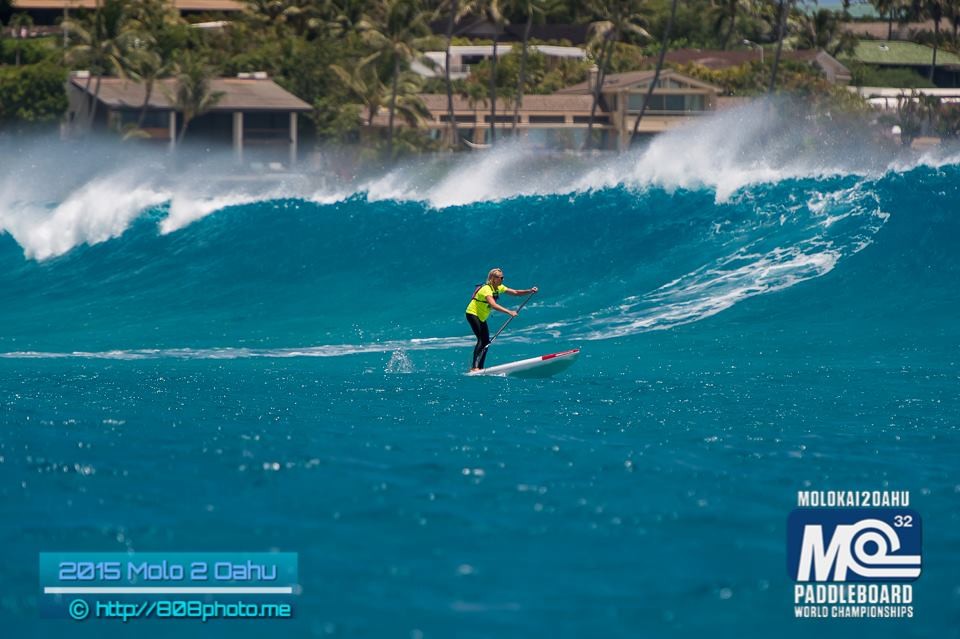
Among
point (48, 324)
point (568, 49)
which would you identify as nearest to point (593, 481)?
point (48, 324)

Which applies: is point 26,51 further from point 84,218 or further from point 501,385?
point 501,385

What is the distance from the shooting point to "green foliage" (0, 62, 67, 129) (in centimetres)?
6356

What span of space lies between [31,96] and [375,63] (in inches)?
617

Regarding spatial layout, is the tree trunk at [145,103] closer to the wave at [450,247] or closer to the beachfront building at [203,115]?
the beachfront building at [203,115]

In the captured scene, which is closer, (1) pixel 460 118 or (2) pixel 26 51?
(1) pixel 460 118

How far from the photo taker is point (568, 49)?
7919 centimetres

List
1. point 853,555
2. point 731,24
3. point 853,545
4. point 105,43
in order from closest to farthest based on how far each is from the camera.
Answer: point 853,555, point 853,545, point 105,43, point 731,24

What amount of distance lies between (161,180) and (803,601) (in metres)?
27.9

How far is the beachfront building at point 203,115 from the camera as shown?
63375 millimetres

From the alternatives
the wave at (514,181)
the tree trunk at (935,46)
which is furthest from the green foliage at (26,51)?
the tree trunk at (935,46)

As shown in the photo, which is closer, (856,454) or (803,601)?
(803,601)

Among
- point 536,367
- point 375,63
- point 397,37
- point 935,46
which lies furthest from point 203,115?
point 536,367

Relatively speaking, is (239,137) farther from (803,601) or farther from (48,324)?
(803,601)

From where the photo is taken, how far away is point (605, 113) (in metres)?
66.6
